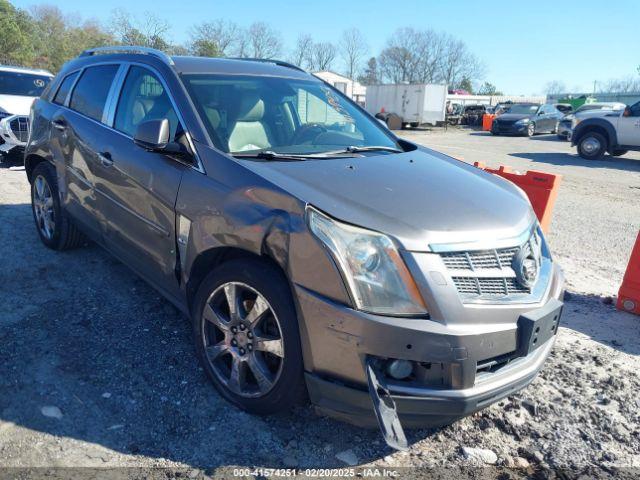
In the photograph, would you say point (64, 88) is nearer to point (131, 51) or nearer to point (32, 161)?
point (32, 161)

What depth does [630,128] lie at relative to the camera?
15000 mm

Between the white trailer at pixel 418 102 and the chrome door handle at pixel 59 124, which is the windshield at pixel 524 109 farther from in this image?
the chrome door handle at pixel 59 124

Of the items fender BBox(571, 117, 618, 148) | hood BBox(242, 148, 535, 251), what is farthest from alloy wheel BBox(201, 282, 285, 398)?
fender BBox(571, 117, 618, 148)

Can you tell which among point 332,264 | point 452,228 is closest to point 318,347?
point 332,264

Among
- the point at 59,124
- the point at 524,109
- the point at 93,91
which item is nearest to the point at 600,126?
the point at 524,109

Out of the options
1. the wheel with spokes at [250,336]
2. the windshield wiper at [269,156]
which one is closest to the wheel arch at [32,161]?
the windshield wiper at [269,156]

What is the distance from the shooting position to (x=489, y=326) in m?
2.33

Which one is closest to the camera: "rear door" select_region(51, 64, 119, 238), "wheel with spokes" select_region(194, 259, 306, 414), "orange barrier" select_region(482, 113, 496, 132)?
"wheel with spokes" select_region(194, 259, 306, 414)

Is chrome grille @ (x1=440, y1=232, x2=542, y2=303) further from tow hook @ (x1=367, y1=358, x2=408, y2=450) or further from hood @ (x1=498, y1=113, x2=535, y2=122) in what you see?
hood @ (x1=498, y1=113, x2=535, y2=122)

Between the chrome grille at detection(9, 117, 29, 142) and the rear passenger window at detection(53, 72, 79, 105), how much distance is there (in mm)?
5765

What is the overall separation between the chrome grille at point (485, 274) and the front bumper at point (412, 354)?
0.21 ft

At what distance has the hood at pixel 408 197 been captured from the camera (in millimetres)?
2377

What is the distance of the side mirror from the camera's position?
3016 millimetres

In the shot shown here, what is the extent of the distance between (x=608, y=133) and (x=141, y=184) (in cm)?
1575
